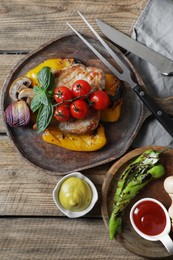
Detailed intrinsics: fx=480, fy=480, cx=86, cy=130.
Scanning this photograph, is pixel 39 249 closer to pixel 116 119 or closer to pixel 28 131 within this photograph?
pixel 28 131

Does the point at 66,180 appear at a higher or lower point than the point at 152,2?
lower

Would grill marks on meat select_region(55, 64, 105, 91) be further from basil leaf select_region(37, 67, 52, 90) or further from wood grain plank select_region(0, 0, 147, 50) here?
wood grain plank select_region(0, 0, 147, 50)

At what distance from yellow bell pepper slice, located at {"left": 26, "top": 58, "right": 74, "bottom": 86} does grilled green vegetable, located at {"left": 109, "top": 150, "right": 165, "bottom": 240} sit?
1.54ft

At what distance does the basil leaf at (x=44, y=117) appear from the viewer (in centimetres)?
178

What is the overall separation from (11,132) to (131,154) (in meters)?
0.48

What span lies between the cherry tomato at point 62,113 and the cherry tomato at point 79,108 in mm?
20

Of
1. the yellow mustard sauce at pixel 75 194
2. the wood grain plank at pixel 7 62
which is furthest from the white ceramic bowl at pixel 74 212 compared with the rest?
the wood grain plank at pixel 7 62

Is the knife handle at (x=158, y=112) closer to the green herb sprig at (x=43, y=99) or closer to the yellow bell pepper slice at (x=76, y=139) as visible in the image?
the yellow bell pepper slice at (x=76, y=139)

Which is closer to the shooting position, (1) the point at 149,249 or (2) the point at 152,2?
(1) the point at 149,249

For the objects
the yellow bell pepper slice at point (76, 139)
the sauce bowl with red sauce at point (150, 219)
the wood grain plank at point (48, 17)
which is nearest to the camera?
the sauce bowl with red sauce at point (150, 219)

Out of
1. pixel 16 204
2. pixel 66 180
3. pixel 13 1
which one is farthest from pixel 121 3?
pixel 16 204

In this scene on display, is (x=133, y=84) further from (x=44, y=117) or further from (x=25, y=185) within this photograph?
(x=25, y=185)

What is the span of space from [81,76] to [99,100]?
14 cm

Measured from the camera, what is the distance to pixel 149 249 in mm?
1806
